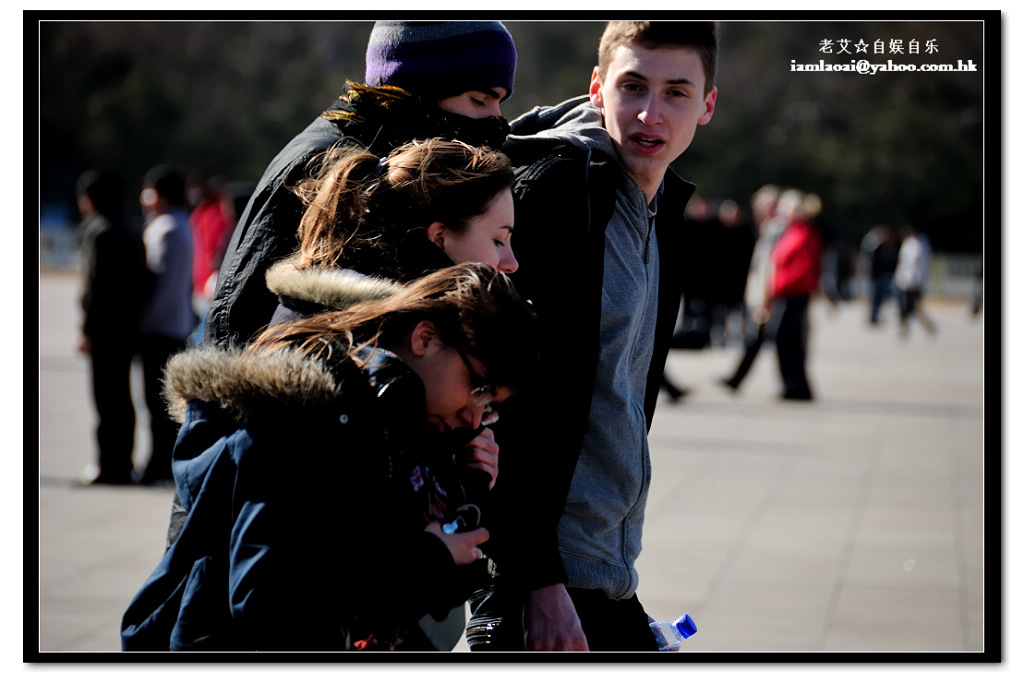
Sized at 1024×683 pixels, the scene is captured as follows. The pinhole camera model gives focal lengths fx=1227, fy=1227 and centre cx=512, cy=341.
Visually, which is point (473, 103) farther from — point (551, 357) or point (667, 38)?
point (551, 357)

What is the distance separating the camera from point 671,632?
8.27ft

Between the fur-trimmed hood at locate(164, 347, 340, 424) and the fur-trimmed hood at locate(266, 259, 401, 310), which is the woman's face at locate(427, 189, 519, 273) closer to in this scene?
the fur-trimmed hood at locate(266, 259, 401, 310)

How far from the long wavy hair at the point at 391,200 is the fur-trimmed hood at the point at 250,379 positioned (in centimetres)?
25

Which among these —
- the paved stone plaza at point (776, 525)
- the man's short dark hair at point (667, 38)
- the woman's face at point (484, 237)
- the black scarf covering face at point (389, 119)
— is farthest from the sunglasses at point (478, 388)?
the paved stone plaza at point (776, 525)

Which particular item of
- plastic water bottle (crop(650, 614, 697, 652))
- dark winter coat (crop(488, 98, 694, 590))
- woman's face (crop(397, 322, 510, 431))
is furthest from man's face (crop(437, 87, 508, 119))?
plastic water bottle (crop(650, 614, 697, 652))

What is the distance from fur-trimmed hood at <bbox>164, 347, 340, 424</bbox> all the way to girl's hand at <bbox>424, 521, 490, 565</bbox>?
0.25m

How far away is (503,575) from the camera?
6.92 ft

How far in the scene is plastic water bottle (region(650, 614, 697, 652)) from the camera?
251 centimetres

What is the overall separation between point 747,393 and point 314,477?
9.67 metres

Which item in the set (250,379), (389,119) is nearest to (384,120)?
(389,119)

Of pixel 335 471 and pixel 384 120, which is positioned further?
pixel 384 120

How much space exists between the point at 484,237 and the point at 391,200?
6.4 inches

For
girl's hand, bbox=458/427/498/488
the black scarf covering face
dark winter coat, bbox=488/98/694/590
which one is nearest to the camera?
girl's hand, bbox=458/427/498/488
